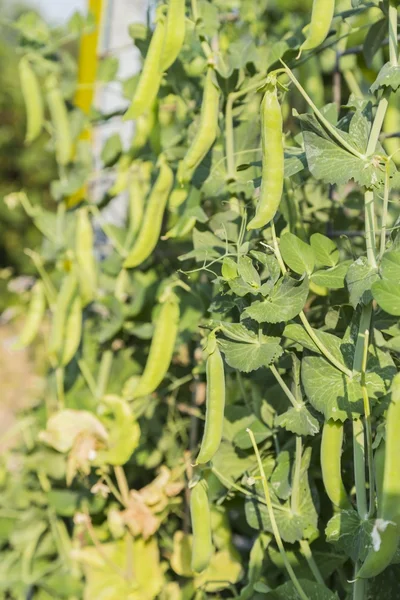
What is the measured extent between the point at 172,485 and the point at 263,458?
349 mm

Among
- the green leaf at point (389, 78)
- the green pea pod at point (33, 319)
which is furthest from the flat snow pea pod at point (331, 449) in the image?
the green pea pod at point (33, 319)

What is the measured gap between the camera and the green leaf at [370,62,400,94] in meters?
0.70

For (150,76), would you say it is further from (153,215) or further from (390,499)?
(390,499)

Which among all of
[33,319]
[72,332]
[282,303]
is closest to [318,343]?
[282,303]

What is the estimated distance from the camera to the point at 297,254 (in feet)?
2.54

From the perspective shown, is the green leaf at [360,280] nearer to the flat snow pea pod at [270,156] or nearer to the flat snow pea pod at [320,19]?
the flat snow pea pod at [270,156]

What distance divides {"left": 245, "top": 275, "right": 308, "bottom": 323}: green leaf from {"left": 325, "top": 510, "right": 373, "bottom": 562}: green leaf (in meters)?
0.22

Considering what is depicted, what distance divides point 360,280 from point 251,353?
0.48 feet

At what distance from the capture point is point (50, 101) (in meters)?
1.57

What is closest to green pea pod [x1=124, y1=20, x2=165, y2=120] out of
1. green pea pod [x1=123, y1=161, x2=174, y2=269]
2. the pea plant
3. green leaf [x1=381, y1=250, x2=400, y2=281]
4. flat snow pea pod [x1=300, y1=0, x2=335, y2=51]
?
the pea plant

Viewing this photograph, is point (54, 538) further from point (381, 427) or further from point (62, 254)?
point (381, 427)

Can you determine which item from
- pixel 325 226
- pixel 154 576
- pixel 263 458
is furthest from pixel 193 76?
pixel 154 576

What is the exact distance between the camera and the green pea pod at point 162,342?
1.07 meters

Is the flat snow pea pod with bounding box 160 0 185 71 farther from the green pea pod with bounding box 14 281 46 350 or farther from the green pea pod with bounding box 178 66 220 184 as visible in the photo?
the green pea pod with bounding box 14 281 46 350
